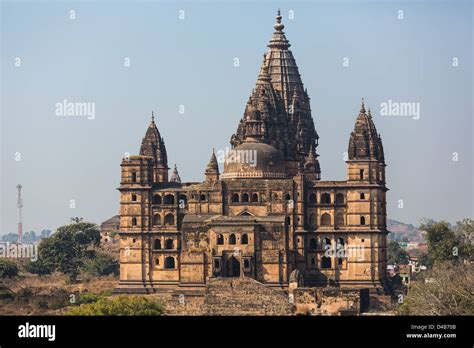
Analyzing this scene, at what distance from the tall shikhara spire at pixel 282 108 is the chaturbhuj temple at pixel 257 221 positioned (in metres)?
1.77

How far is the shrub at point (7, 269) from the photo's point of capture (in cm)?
13012

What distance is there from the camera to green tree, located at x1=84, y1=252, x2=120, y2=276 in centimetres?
13512

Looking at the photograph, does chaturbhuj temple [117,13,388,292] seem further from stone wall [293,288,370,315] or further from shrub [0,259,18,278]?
shrub [0,259,18,278]

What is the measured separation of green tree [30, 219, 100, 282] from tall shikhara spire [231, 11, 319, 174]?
912 inches

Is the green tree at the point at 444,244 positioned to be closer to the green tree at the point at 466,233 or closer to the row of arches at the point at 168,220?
the green tree at the point at 466,233

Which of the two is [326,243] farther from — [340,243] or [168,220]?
[168,220]

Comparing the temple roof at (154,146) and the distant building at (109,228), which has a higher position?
the temple roof at (154,146)

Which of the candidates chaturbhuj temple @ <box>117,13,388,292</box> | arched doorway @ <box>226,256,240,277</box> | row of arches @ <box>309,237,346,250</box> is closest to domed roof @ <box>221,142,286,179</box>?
chaturbhuj temple @ <box>117,13,388,292</box>

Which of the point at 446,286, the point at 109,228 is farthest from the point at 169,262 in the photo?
the point at 109,228

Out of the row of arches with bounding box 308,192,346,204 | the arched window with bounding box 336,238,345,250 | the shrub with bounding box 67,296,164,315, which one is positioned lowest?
the shrub with bounding box 67,296,164,315

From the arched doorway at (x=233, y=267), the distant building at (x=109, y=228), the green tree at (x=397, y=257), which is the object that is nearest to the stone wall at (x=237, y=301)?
the arched doorway at (x=233, y=267)

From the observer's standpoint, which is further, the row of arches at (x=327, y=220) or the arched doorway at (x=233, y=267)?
the row of arches at (x=327, y=220)
